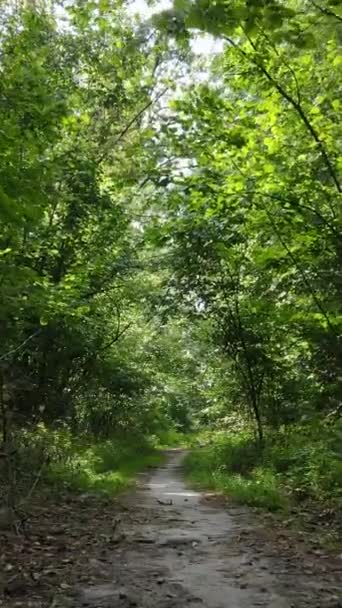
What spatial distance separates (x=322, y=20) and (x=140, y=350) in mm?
18022

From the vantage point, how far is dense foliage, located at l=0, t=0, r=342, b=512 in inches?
249

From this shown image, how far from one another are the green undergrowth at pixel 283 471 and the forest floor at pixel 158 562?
1.02m

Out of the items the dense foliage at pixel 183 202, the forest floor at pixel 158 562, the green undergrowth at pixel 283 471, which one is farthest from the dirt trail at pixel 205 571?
the dense foliage at pixel 183 202

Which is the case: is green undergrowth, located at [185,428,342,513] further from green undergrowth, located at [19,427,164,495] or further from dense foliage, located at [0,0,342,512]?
green undergrowth, located at [19,427,164,495]

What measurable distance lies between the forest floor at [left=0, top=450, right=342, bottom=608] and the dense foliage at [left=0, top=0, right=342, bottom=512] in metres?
1.42

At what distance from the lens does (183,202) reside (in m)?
7.89

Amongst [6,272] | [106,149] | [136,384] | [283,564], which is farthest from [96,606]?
[136,384]

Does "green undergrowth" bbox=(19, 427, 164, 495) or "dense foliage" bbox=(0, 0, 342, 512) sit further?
"green undergrowth" bbox=(19, 427, 164, 495)

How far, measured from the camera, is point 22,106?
21.2 feet

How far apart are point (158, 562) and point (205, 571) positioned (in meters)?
0.56

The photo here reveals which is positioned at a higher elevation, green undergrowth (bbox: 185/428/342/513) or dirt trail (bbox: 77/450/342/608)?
green undergrowth (bbox: 185/428/342/513)

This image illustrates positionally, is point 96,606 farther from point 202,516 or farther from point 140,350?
point 140,350

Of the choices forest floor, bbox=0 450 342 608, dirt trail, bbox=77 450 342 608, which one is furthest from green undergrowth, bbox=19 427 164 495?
dirt trail, bbox=77 450 342 608

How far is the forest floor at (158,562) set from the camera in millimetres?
4750
